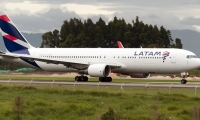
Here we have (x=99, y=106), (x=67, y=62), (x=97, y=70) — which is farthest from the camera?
(x=67, y=62)

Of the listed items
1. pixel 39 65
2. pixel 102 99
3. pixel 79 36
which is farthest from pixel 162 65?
pixel 79 36

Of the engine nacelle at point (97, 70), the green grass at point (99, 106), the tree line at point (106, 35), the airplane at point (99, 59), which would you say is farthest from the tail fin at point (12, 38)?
the tree line at point (106, 35)

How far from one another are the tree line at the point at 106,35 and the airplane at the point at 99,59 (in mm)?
61401

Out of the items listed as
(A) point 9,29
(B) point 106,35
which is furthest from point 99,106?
(B) point 106,35

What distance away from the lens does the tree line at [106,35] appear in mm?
131250

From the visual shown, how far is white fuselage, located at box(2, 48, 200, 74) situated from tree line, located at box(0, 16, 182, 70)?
207 ft

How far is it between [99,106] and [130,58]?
28209mm

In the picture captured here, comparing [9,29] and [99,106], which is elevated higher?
[9,29]

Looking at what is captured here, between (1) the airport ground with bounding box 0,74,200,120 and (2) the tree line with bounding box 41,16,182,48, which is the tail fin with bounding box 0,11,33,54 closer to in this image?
(1) the airport ground with bounding box 0,74,200,120

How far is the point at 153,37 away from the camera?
13475cm

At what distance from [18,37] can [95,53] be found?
10336 mm

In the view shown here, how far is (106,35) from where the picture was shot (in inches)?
5369

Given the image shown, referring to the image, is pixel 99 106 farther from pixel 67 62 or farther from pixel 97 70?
pixel 67 62

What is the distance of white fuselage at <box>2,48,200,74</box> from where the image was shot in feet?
187
